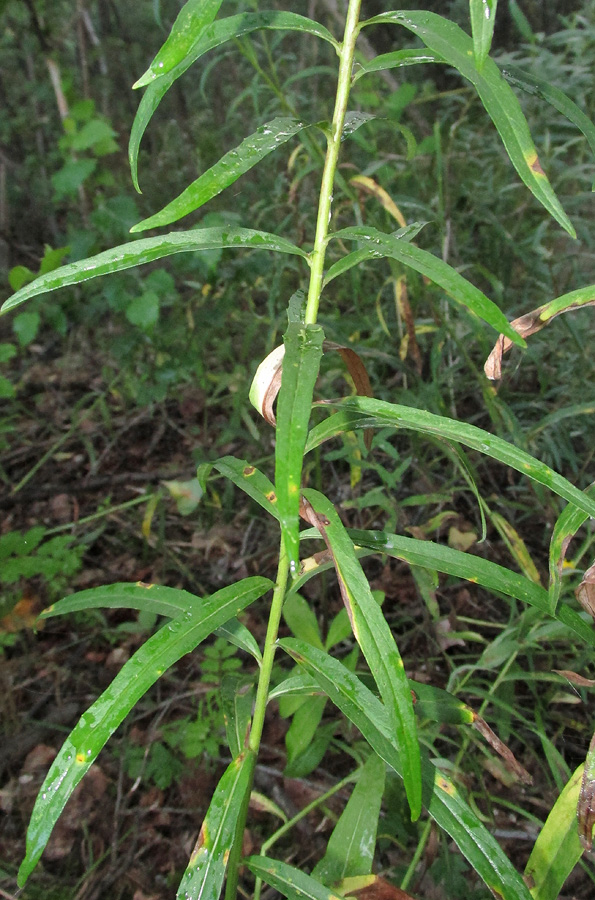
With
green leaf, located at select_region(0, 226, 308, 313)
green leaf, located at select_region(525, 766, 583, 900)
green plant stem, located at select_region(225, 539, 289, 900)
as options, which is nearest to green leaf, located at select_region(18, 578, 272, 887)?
green plant stem, located at select_region(225, 539, 289, 900)

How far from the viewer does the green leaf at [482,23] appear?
48cm

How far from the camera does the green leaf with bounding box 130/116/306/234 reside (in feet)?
1.79

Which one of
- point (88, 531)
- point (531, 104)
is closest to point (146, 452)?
point (88, 531)

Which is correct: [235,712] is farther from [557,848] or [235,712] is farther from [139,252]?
[139,252]

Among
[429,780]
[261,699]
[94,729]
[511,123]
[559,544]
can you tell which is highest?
[511,123]

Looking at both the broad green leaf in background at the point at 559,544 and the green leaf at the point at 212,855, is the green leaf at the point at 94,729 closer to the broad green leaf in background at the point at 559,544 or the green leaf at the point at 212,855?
the green leaf at the point at 212,855

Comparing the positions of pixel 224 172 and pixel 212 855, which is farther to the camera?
pixel 212 855

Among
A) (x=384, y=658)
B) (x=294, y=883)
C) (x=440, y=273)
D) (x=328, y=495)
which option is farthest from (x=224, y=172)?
(x=328, y=495)

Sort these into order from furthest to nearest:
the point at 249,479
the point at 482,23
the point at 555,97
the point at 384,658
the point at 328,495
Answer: the point at 328,495, the point at 249,479, the point at 555,97, the point at 384,658, the point at 482,23

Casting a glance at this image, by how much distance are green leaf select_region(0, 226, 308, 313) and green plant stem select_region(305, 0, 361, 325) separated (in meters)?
0.03

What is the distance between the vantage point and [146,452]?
2410 millimetres

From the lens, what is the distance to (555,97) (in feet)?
2.27

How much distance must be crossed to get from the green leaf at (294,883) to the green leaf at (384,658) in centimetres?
26

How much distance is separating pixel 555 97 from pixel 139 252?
1.51 feet
